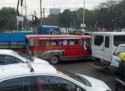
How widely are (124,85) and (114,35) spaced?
6294 mm

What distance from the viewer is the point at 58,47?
1939 centimetres

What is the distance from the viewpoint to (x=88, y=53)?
20188 millimetres

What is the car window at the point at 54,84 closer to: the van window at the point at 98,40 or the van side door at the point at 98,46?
the van side door at the point at 98,46

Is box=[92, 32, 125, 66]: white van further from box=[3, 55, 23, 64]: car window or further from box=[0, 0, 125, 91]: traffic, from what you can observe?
box=[3, 55, 23, 64]: car window

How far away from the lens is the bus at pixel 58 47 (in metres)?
19.0

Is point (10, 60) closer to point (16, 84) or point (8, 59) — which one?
point (8, 59)

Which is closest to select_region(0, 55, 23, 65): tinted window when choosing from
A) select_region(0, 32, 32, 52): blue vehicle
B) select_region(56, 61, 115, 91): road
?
select_region(56, 61, 115, 91): road

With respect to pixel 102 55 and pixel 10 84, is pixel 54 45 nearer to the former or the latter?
pixel 102 55

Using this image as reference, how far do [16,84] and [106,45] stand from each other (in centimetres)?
1031

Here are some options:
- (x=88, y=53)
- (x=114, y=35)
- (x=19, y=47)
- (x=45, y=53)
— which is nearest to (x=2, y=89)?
(x=114, y=35)

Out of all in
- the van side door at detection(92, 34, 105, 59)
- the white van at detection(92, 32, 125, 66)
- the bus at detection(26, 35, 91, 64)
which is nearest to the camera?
the white van at detection(92, 32, 125, 66)

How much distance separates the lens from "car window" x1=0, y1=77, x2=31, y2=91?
5.48 meters

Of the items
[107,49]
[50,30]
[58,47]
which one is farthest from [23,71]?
[50,30]

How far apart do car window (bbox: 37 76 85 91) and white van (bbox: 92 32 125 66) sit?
9.10 meters
